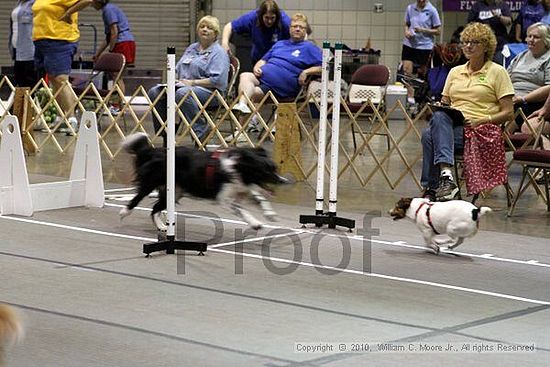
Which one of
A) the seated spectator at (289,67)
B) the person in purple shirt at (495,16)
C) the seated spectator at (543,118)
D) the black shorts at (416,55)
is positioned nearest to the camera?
the seated spectator at (543,118)

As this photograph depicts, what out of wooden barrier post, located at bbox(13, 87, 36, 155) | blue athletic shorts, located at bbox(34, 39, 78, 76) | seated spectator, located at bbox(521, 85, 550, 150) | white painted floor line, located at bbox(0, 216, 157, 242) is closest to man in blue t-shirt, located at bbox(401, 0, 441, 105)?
blue athletic shorts, located at bbox(34, 39, 78, 76)

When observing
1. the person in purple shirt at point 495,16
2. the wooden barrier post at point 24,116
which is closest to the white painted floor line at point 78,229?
the wooden barrier post at point 24,116

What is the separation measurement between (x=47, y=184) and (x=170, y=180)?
160 centimetres

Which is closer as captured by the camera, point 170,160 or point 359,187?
point 170,160

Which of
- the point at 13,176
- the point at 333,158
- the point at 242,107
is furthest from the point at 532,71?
the point at 13,176

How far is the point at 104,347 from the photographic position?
3.60 metres

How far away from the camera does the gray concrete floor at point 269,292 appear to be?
3.61 m

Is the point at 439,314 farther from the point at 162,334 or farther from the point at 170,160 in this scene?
the point at 170,160

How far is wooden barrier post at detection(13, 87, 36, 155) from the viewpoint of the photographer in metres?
9.27

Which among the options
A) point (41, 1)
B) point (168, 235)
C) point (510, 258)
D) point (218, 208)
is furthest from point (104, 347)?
point (41, 1)

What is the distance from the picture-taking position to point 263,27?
10.2 meters

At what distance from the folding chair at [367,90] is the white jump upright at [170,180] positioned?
3517 millimetres

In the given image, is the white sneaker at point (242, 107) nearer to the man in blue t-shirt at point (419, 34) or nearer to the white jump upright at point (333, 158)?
the white jump upright at point (333, 158)

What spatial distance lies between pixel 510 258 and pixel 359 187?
2.64 m
